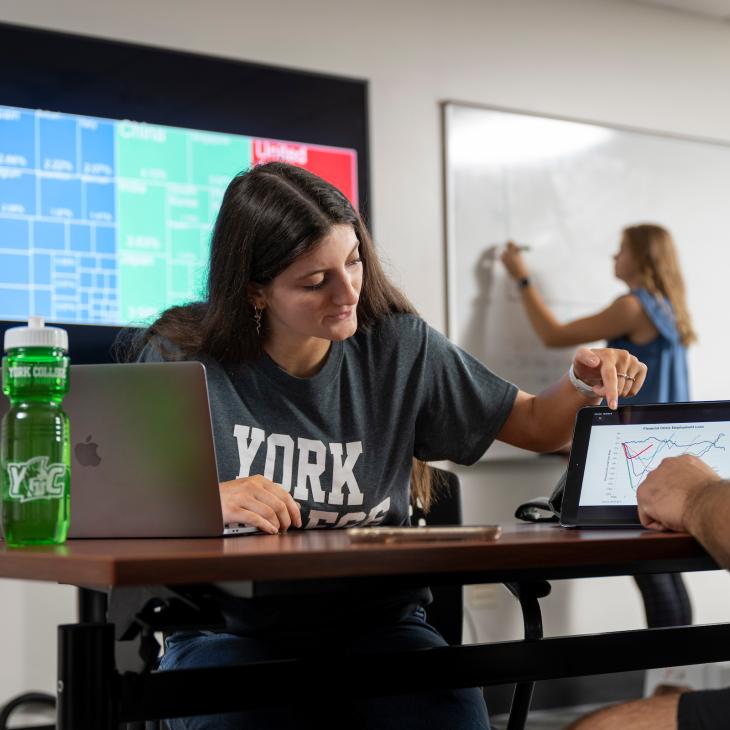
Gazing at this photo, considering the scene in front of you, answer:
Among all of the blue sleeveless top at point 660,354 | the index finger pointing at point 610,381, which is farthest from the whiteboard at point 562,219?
the index finger pointing at point 610,381

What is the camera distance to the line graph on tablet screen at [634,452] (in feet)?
4.24

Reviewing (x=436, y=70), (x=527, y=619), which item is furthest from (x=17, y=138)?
(x=527, y=619)

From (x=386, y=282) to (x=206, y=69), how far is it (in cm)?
166

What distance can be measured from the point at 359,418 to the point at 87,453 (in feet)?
1.77

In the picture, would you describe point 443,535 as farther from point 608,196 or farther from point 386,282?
point 608,196

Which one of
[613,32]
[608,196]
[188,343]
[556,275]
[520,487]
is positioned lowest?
[520,487]

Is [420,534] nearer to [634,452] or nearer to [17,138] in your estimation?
[634,452]

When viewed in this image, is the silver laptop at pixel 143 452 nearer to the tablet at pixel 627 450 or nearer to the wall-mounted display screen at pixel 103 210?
the tablet at pixel 627 450

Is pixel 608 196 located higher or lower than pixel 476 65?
lower

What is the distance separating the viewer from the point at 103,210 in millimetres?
3020

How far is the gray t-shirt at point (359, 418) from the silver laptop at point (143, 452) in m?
0.32

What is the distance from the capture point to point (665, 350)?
147 inches

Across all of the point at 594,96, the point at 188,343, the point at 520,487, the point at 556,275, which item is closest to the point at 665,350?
the point at 556,275

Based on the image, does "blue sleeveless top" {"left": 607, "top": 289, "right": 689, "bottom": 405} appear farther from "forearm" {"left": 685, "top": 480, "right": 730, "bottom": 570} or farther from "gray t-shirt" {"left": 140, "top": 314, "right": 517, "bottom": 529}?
"forearm" {"left": 685, "top": 480, "right": 730, "bottom": 570}
